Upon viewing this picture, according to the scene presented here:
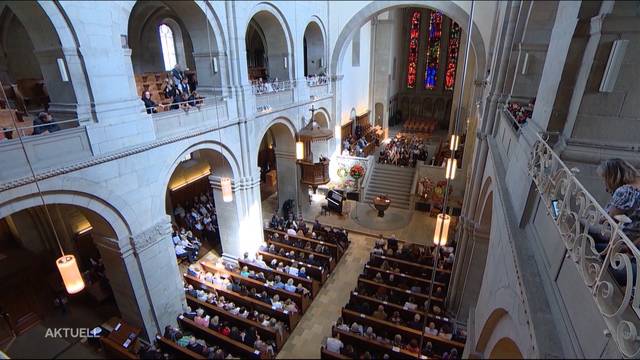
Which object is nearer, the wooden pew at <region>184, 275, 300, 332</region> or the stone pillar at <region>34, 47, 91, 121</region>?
the stone pillar at <region>34, 47, 91, 121</region>

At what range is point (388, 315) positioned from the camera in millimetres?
8578

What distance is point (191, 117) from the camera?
27.0 ft

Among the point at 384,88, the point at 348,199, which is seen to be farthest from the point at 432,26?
the point at 348,199

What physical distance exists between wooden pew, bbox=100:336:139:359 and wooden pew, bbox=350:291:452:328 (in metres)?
5.45

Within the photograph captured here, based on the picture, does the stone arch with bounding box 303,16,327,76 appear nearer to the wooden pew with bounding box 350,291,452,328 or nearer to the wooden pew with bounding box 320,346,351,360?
the wooden pew with bounding box 350,291,452,328

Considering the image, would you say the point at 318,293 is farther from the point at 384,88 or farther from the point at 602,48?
the point at 384,88

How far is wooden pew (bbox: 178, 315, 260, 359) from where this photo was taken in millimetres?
7258

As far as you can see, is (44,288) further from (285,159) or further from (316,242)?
(285,159)

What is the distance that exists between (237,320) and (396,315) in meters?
3.99

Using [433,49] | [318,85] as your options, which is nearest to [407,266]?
[318,85]

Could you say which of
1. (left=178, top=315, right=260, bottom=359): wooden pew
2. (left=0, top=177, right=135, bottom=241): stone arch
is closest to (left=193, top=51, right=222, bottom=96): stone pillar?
(left=0, top=177, right=135, bottom=241): stone arch

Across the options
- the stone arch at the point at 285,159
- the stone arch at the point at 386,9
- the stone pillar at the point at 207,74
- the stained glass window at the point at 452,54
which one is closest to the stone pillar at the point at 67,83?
the stone pillar at the point at 207,74

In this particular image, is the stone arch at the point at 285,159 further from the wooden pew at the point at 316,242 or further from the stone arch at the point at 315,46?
the stone arch at the point at 315,46

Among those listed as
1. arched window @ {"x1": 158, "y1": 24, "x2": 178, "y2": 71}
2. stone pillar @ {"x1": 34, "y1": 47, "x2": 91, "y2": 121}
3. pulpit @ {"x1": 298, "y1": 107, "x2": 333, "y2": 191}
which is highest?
arched window @ {"x1": 158, "y1": 24, "x2": 178, "y2": 71}
